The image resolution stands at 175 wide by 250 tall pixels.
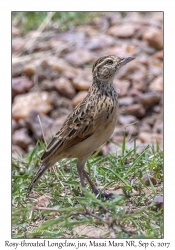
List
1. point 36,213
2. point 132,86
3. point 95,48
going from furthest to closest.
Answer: point 95,48 < point 132,86 < point 36,213

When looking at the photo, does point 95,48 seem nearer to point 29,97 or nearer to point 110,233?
point 29,97

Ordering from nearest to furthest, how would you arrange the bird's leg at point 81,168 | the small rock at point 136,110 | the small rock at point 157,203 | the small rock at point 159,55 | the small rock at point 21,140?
the small rock at point 157,203
the bird's leg at point 81,168
the small rock at point 21,140
the small rock at point 136,110
the small rock at point 159,55

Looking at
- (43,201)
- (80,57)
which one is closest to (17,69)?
(80,57)

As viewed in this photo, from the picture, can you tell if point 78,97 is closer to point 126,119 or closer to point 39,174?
point 126,119

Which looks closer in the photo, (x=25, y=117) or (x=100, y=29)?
(x=25, y=117)

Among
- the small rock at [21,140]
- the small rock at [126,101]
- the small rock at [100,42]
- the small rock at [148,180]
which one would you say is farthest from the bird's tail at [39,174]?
the small rock at [100,42]

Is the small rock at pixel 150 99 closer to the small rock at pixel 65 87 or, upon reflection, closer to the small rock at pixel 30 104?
the small rock at pixel 65 87


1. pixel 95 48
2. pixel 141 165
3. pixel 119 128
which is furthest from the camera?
pixel 95 48

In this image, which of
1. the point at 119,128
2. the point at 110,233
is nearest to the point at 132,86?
the point at 119,128
